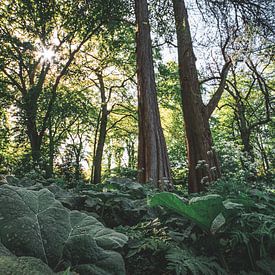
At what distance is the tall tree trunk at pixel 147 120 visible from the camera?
19.9 feet

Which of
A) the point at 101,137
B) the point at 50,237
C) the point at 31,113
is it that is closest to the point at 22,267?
the point at 50,237

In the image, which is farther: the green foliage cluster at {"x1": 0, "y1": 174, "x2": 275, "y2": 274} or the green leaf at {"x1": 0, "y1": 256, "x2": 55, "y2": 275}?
the green foliage cluster at {"x1": 0, "y1": 174, "x2": 275, "y2": 274}

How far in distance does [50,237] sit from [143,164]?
5486 millimetres

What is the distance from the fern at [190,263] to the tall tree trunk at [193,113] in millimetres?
4094

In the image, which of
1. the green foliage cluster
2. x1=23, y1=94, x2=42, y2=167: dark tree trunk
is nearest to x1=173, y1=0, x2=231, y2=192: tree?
the green foliage cluster

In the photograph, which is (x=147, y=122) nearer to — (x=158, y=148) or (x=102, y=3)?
(x=158, y=148)

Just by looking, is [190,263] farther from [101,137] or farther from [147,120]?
[101,137]

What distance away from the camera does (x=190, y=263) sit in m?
1.15

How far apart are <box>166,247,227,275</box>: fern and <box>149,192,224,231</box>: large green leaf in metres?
0.17

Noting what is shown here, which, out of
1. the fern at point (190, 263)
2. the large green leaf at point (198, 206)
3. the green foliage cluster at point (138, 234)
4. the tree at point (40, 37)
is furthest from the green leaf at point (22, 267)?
the tree at point (40, 37)

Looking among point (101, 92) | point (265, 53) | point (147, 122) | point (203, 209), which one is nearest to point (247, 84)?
point (101, 92)

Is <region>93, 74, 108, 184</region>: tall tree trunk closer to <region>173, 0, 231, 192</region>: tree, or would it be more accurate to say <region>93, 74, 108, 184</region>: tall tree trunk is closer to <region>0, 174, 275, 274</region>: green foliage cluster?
<region>173, 0, 231, 192</region>: tree

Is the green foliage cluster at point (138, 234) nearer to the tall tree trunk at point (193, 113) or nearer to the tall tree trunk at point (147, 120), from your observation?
the tall tree trunk at point (193, 113)

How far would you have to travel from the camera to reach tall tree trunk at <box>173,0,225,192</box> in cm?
571
